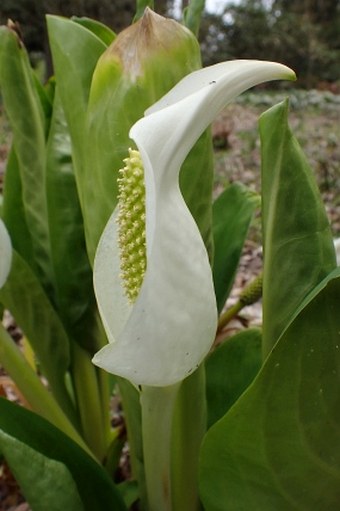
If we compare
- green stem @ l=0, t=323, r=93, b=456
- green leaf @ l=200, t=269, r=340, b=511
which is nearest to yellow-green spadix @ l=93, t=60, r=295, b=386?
green leaf @ l=200, t=269, r=340, b=511

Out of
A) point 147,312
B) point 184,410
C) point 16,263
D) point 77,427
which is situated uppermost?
point 147,312

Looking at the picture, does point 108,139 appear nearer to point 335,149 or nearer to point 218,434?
point 218,434

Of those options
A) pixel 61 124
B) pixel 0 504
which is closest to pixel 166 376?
pixel 61 124

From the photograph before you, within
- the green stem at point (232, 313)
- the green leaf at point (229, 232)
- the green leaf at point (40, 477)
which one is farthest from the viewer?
the green stem at point (232, 313)

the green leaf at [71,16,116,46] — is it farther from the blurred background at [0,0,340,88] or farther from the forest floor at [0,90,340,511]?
the blurred background at [0,0,340,88]

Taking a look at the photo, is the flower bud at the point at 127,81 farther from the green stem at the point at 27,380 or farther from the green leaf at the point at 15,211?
the green leaf at the point at 15,211

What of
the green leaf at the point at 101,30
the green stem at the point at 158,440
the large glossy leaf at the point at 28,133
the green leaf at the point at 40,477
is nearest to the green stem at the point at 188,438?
the green stem at the point at 158,440

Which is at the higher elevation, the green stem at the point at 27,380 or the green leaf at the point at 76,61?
the green leaf at the point at 76,61

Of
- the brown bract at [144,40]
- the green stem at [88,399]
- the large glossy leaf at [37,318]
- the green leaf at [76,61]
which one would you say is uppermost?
the brown bract at [144,40]
